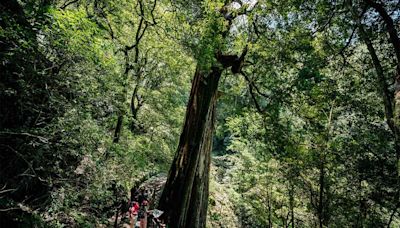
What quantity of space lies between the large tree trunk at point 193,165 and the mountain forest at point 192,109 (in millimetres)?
25

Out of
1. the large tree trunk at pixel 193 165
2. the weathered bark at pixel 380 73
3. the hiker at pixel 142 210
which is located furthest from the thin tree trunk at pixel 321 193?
the hiker at pixel 142 210

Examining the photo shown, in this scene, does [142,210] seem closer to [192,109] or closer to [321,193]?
[192,109]

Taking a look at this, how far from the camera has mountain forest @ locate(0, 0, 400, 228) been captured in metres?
2.91

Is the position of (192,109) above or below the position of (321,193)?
above

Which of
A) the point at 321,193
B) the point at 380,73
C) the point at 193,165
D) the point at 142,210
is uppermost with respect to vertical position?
the point at 380,73

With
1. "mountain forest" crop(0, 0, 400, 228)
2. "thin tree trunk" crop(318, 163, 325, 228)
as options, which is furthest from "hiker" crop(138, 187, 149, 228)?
"thin tree trunk" crop(318, 163, 325, 228)

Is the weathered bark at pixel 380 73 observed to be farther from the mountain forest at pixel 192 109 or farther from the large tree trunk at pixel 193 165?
the large tree trunk at pixel 193 165

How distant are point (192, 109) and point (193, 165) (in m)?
1.12

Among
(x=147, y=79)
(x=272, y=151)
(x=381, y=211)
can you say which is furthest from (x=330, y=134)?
(x=147, y=79)

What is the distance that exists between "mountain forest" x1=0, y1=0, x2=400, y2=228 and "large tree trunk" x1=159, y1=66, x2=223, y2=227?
0.08 ft

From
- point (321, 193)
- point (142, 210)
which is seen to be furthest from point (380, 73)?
point (321, 193)

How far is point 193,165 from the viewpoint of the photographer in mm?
5219

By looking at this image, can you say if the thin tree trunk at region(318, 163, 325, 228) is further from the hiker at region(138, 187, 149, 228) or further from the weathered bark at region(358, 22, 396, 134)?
the hiker at region(138, 187, 149, 228)

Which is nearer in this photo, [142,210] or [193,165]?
[142,210]
